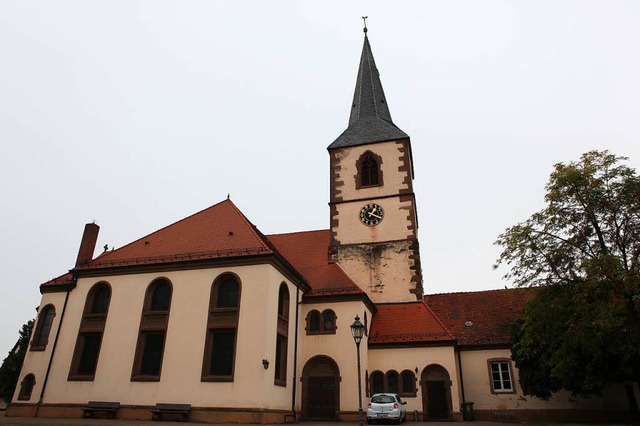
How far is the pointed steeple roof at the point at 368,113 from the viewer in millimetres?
31547

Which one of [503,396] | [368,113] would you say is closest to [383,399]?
[503,396]

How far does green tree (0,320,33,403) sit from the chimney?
6915mm

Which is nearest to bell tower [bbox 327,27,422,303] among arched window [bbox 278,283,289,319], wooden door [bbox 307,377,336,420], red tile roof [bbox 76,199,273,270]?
wooden door [bbox 307,377,336,420]

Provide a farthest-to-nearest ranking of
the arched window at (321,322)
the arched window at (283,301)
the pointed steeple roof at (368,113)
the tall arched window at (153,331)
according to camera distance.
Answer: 1. the pointed steeple roof at (368,113)
2. the arched window at (321,322)
3. the arched window at (283,301)
4. the tall arched window at (153,331)

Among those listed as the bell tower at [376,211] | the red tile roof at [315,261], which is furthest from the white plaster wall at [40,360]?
the bell tower at [376,211]

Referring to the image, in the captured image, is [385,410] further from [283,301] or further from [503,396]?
[503,396]

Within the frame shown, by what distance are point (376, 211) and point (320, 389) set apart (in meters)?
11.6

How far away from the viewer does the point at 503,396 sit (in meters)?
23.6

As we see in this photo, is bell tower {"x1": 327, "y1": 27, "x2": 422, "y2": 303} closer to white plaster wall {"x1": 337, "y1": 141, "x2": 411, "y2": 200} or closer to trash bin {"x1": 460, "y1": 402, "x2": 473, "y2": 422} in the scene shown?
white plaster wall {"x1": 337, "y1": 141, "x2": 411, "y2": 200}

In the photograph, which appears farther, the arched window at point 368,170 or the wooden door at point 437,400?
the arched window at point 368,170

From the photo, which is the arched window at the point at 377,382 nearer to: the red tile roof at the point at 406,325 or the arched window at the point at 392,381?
the arched window at the point at 392,381

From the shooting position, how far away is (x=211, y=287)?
67.7ft

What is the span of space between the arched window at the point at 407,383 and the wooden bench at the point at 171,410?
1056 cm

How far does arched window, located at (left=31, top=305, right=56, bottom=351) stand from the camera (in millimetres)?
22922
